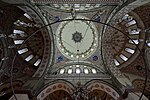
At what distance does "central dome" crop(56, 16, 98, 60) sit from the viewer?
52.1 feet

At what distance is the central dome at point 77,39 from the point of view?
15.9 m

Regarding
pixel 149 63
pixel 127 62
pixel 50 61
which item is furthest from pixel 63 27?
pixel 149 63

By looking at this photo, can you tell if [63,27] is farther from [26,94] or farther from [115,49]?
[26,94]

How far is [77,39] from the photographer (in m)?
17.2

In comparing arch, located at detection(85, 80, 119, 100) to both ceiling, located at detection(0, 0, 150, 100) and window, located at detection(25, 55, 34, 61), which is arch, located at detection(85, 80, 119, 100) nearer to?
ceiling, located at detection(0, 0, 150, 100)

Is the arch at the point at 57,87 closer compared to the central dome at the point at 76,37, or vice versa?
the arch at the point at 57,87

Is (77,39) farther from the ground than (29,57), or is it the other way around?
(77,39)

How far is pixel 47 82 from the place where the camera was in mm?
13648

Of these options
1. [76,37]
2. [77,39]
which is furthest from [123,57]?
[76,37]

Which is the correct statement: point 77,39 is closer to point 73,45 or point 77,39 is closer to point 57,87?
point 73,45

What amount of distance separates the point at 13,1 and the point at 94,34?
24.6ft

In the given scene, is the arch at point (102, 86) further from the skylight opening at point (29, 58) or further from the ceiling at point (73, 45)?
the skylight opening at point (29, 58)

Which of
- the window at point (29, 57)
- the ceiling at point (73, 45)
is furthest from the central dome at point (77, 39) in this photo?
the window at point (29, 57)

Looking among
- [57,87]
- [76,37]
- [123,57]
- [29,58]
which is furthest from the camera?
[76,37]
